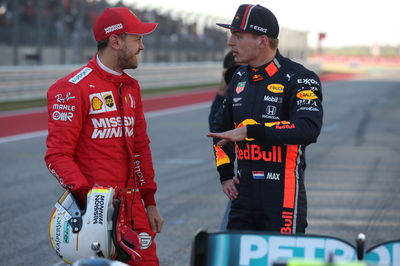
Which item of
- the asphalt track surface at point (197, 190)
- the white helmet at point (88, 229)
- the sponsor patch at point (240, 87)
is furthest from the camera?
the asphalt track surface at point (197, 190)

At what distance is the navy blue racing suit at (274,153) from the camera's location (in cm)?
369

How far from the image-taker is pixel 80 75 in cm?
364

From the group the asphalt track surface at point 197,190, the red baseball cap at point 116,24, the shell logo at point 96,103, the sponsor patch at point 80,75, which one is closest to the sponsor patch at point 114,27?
the red baseball cap at point 116,24

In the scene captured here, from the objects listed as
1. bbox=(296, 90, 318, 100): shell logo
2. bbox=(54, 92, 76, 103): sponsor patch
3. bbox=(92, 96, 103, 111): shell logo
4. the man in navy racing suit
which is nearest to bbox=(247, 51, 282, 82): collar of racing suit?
the man in navy racing suit

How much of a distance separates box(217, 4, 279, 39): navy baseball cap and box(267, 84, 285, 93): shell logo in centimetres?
29

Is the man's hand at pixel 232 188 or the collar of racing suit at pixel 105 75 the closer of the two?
the collar of racing suit at pixel 105 75

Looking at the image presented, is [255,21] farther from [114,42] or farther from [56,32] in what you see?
[56,32]

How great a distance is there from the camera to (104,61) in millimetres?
3693

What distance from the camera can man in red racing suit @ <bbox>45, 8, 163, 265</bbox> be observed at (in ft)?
11.5

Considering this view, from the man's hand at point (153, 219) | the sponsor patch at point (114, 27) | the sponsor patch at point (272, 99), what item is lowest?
the man's hand at point (153, 219)

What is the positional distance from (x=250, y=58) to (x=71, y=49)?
71.6 ft

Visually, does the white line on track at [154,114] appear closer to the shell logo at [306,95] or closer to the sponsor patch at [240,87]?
the sponsor patch at [240,87]

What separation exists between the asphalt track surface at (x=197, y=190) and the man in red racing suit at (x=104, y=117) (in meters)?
2.35

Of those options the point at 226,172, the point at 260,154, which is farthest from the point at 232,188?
the point at 260,154
